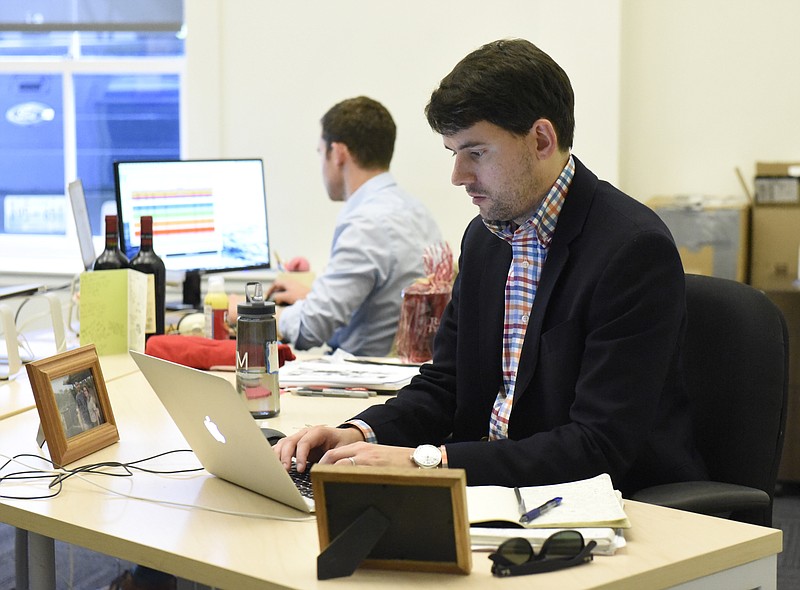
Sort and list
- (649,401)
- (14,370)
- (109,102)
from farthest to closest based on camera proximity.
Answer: (109,102)
(14,370)
(649,401)

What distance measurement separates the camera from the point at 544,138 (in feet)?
5.15

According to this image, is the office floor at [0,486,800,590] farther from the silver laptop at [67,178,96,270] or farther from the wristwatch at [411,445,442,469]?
the wristwatch at [411,445,442,469]

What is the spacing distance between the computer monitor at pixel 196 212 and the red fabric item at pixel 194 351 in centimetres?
91

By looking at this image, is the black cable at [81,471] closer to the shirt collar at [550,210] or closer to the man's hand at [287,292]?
the shirt collar at [550,210]

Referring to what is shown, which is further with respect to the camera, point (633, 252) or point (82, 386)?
point (82, 386)

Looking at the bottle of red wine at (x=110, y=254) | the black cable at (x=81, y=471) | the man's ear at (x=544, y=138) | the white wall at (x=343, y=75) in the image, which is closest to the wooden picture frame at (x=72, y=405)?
the black cable at (x=81, y=471)

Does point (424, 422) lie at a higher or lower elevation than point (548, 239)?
lower

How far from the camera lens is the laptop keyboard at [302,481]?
1.38 meters

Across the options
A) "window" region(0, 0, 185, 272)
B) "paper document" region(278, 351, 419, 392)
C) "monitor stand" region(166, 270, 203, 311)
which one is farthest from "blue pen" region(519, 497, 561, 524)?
"window" region(0, 0, 185, 272)

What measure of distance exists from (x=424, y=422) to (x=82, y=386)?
56 cm

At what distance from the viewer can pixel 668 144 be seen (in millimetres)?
4078

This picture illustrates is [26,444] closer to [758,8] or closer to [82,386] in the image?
[82,386]

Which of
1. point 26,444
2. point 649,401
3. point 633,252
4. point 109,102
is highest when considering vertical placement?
point 109,102

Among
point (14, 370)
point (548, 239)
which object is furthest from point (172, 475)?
point (14, 370)
